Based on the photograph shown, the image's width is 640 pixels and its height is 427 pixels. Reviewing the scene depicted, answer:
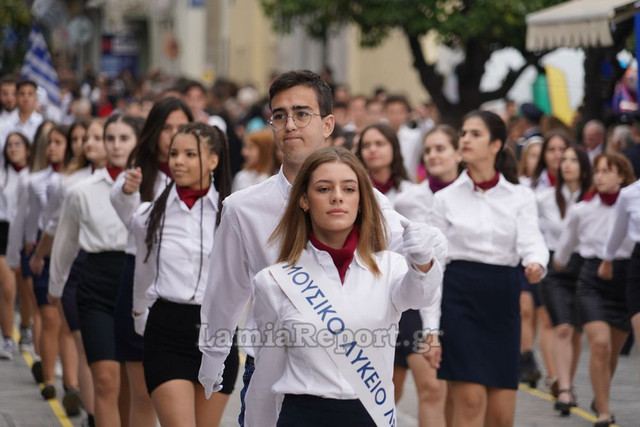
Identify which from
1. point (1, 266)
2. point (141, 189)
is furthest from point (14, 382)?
point (141, 189)

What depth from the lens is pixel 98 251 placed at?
34.2 ft

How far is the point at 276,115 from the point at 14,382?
7.37 m

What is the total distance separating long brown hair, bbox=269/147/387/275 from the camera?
6375 millimetres

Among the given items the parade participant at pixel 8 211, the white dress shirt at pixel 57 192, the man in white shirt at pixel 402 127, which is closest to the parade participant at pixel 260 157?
the parade participant at pixel 8 211

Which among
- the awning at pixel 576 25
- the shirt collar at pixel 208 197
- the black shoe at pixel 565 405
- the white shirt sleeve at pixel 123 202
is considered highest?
the awning at pixel 576 25

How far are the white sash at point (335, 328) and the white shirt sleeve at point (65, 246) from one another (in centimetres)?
428

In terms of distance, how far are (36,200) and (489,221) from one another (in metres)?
4.81

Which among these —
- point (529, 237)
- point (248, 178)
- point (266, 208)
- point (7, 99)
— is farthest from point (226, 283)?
point (7, 99)

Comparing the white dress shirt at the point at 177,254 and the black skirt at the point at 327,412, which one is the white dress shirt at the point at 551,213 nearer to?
the white dress shirt at the point at 177,254

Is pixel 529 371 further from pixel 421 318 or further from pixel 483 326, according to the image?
pixel 483 326

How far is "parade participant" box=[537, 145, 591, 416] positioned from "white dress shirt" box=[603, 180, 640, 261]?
1226mm

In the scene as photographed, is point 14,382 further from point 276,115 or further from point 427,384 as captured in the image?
point 276,115

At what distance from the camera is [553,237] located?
14.3 meters

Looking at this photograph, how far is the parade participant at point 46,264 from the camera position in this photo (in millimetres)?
12703
